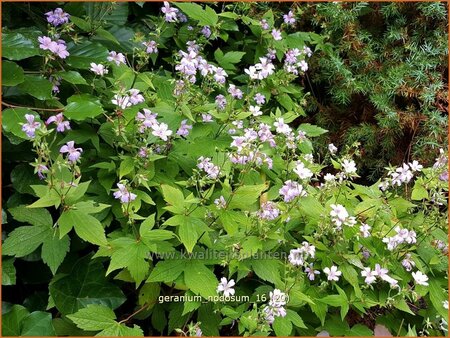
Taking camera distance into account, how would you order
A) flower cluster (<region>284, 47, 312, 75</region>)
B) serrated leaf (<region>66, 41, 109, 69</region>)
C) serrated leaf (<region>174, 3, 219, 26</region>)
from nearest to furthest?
serrated leaf (<region>66, 41, 109, 69</region>)
serrated leaf (<region>174, 3, 219, 26</region>)
flower cluster (<region>284, 47, 312, 75</region>)

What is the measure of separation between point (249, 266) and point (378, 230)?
639mm

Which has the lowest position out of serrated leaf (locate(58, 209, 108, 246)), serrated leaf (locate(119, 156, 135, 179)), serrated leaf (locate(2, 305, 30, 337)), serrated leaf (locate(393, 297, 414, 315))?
serrated leaf (locate(2, 305, 30, 337))

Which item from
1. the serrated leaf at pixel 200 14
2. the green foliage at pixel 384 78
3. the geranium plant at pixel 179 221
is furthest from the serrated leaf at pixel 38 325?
the green foliage at pixel 384 78

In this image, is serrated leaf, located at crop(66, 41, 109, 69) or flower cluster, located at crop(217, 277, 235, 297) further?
serrated leaf, located at crop(66, 41, 109, 69)

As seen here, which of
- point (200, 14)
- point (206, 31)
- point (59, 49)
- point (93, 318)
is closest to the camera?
point (93, 318)

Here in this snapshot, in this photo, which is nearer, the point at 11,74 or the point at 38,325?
the point at 38,325

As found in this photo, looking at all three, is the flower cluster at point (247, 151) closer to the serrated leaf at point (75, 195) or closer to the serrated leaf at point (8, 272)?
the serrated leaf at point (75, 195)

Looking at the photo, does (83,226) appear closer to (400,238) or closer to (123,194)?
(123,194)

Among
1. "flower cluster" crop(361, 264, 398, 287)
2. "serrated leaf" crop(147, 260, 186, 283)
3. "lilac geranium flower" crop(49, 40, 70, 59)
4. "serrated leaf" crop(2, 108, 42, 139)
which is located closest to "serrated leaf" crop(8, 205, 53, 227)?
"serrated leaf" crop(2, 108, 42, 139)

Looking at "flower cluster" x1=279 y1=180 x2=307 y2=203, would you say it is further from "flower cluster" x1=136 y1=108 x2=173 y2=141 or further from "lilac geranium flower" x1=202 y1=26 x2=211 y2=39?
"lilac geranium flower" x1=202 y1=26 x2=211 y2=39

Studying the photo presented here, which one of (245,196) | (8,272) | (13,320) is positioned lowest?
(13,320)

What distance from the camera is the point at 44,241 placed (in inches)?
77.3

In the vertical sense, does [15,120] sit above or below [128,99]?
below

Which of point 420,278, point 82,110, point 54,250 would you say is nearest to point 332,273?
point 420,278
